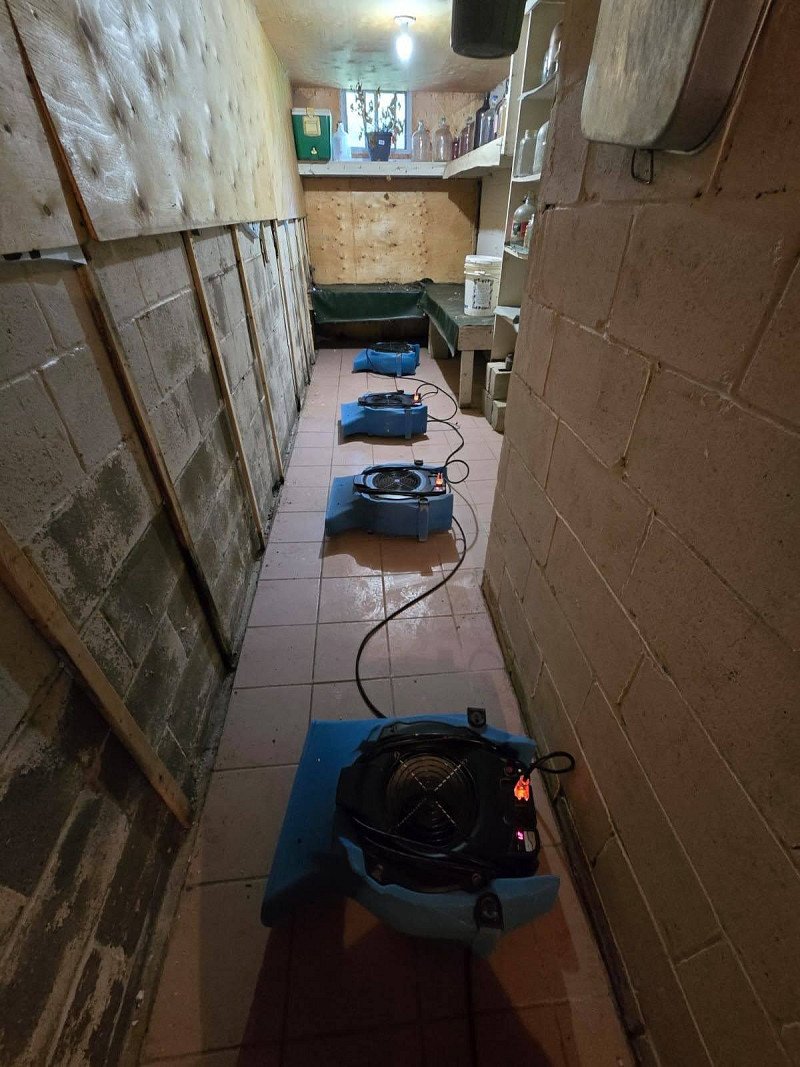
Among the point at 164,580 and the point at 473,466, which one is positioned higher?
the point at 164,580

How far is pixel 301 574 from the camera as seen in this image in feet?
7.20

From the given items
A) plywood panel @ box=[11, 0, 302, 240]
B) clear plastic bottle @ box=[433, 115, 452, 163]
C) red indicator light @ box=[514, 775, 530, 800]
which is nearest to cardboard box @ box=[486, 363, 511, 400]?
plywood panel @ box=[11, 0, 302, 240]

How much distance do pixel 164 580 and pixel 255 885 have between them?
865 millimetres

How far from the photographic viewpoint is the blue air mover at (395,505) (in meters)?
2.30

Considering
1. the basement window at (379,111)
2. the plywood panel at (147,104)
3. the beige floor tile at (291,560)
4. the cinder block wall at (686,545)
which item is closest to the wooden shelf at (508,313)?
the plywood panel at (147,104)

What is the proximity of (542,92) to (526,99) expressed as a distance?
153 millimetres

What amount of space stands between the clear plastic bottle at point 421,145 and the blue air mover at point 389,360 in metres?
2.11

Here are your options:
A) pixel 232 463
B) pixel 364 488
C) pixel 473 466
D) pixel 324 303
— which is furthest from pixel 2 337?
pixel 324 303

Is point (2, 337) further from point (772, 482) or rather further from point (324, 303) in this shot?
point (324, 303)

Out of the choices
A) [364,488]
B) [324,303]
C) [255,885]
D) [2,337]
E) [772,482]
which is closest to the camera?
[772,482]

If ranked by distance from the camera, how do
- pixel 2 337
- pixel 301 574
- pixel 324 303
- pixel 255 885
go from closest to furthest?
pixel 2 337 → pixel 255 885 → pixel 301 574 → pixel 324 303

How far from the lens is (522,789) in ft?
3.62

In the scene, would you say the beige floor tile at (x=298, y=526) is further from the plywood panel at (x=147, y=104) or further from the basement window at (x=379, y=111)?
the basement window at (x=379, y=111)

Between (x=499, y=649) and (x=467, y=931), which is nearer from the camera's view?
(x=467, y=931)
